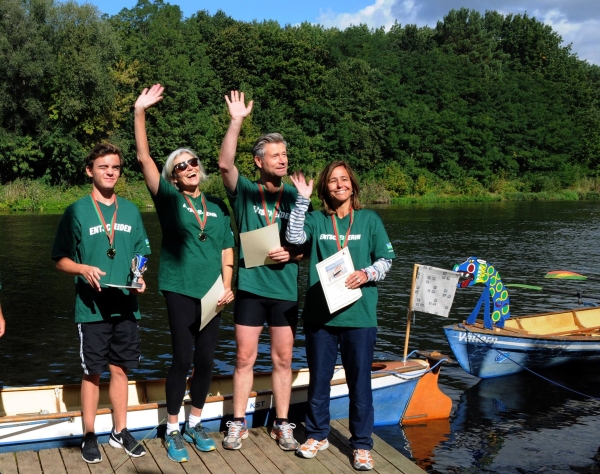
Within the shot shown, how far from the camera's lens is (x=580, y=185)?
6975cm

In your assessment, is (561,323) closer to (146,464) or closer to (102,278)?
(146,464)

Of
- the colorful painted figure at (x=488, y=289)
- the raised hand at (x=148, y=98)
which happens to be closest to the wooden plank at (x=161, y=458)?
the raised hand at (x=148, y=98)

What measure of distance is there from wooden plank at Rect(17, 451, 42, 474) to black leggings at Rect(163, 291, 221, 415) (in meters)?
1.01

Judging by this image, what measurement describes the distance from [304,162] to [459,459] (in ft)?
184

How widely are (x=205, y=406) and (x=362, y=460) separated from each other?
1.52m

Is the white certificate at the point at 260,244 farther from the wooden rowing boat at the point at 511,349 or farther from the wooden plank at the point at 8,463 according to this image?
the wooden rowing boat at the point at 511,349

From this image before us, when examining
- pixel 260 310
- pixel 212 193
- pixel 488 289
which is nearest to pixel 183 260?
pixel 260 310

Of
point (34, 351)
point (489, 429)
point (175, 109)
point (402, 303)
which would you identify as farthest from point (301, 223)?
point (175, 109)

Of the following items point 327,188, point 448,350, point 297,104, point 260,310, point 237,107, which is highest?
point 297,104

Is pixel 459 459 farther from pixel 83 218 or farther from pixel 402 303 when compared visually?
pixel 402 303

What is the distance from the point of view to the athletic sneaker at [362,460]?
523cm

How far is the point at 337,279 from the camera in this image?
513cm

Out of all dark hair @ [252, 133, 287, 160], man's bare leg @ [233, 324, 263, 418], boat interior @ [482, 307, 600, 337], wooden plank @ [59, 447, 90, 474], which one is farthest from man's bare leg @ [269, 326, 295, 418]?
boat interior @ [482, 307, 600, 337]

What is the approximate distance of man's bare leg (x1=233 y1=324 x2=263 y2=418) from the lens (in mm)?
5352
